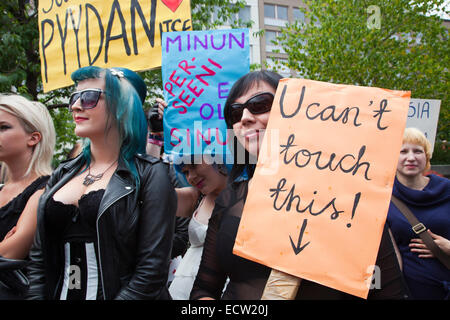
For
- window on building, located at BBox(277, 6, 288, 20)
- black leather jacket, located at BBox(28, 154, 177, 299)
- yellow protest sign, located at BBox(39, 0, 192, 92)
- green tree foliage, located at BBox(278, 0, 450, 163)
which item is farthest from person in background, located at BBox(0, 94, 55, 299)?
window on building, located at BBox(277, 6, 288, 20)

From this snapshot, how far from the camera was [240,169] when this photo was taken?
63.9 inches

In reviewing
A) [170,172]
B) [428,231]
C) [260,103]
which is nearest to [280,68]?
[170,172]

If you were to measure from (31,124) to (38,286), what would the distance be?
0.93 meters

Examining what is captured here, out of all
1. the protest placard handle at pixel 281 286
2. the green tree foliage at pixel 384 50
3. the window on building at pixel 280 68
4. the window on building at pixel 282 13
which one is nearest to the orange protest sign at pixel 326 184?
the protest placard handle at pixel 281 286

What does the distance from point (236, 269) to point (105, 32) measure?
2317 millimetres

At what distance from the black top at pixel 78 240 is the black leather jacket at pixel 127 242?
0.03m

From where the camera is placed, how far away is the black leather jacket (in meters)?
1.46

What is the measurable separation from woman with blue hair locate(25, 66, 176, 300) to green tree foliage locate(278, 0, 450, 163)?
1140 cm

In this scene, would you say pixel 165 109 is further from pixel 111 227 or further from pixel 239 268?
pixel 239 268

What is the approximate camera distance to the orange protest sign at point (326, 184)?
1.16 meters

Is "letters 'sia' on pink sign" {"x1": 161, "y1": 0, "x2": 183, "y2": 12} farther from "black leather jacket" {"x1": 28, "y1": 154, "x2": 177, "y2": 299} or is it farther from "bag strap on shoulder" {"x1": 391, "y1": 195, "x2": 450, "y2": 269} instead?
"bag strap on shoulder" {"x1": 391, "y1": 195, "x2": 450, "y2": 269}

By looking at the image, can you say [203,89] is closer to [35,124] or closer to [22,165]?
[35,124]

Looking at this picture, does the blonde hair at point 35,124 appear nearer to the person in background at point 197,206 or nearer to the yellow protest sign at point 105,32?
the person in background at point 197,206
